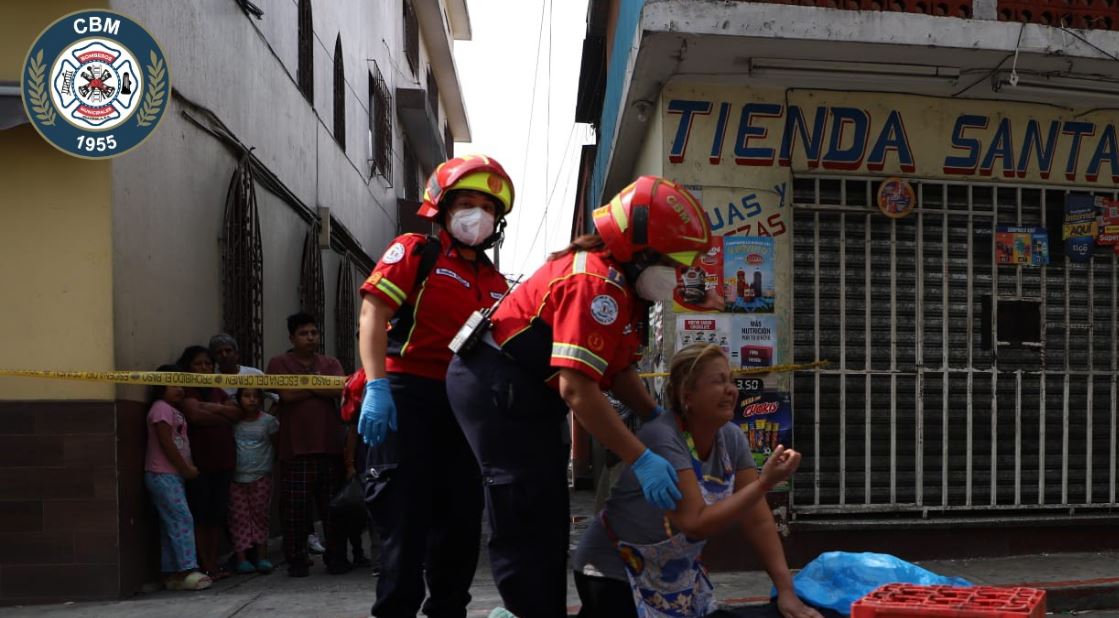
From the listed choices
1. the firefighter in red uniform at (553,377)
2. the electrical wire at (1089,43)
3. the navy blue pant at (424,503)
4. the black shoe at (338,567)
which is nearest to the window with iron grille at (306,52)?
the black shoe at (338,567)

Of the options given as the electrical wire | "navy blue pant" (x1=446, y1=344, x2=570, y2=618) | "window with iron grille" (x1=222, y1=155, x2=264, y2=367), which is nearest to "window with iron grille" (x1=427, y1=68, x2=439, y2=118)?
"window with iron grille" (x1=222, y1=155, x2=264, y2=367)

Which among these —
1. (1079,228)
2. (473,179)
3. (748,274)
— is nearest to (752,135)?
(748,274)

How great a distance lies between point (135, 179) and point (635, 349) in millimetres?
4078

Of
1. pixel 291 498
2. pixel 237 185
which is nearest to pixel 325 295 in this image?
pixel 237 185

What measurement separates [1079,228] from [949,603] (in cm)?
561

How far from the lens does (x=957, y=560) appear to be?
7.39m

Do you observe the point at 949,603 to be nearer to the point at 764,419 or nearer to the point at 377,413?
the point at 377,413

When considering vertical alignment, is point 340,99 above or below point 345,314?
above

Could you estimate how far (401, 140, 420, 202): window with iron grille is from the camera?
72.8 ft

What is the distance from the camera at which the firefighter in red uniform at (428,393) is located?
402 centimetres

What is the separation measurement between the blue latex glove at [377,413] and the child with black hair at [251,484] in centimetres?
342

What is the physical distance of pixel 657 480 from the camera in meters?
3.24

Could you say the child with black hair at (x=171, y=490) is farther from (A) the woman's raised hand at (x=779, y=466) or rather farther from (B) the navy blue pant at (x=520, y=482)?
(A) the woman's raised hand at (x=779, y=466)

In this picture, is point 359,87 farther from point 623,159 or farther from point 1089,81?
point 1089,81
